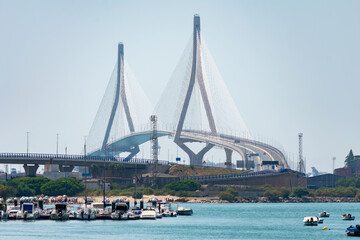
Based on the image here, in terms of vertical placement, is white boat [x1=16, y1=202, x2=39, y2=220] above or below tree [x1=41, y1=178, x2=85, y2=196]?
below

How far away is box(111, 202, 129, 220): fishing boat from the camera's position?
123312 millimetres

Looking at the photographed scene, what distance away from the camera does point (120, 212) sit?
124 meters

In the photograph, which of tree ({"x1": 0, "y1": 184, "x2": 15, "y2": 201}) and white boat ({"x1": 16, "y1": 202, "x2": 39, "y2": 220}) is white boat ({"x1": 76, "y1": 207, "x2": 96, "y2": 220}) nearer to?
white boat ({"x1": 16, "y1": 202, "x2": 39, "y2": 220})

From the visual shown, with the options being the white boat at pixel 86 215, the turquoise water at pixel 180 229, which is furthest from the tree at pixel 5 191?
the turquoise water at pixel 180 229

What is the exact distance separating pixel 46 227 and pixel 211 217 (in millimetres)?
33010

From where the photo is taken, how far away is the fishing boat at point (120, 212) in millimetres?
123312

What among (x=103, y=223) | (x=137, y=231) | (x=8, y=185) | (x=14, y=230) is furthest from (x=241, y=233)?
(x=8, y=185)

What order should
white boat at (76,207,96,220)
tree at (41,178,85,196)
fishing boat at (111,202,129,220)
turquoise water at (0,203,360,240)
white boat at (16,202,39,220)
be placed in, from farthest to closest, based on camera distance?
tree at (41,178,85,196)
fishing boat at (111,202,129,220)
white boat at (16,202,39,220)
white boat at (76,207,96,220)
turquoise water at (0,203,360,240)

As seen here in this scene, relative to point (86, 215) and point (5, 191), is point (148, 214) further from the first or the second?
point (5, 191)

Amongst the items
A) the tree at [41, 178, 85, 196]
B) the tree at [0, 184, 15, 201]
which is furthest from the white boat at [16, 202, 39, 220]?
the tree at [41, 178, 85, 196]

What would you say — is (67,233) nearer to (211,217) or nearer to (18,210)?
(18,210)

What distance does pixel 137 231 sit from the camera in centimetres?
10719

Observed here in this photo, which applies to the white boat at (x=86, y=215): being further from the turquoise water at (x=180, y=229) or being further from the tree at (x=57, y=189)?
the tree at (x=57, y=189)

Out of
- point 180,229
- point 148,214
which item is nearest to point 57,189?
point 148,214
